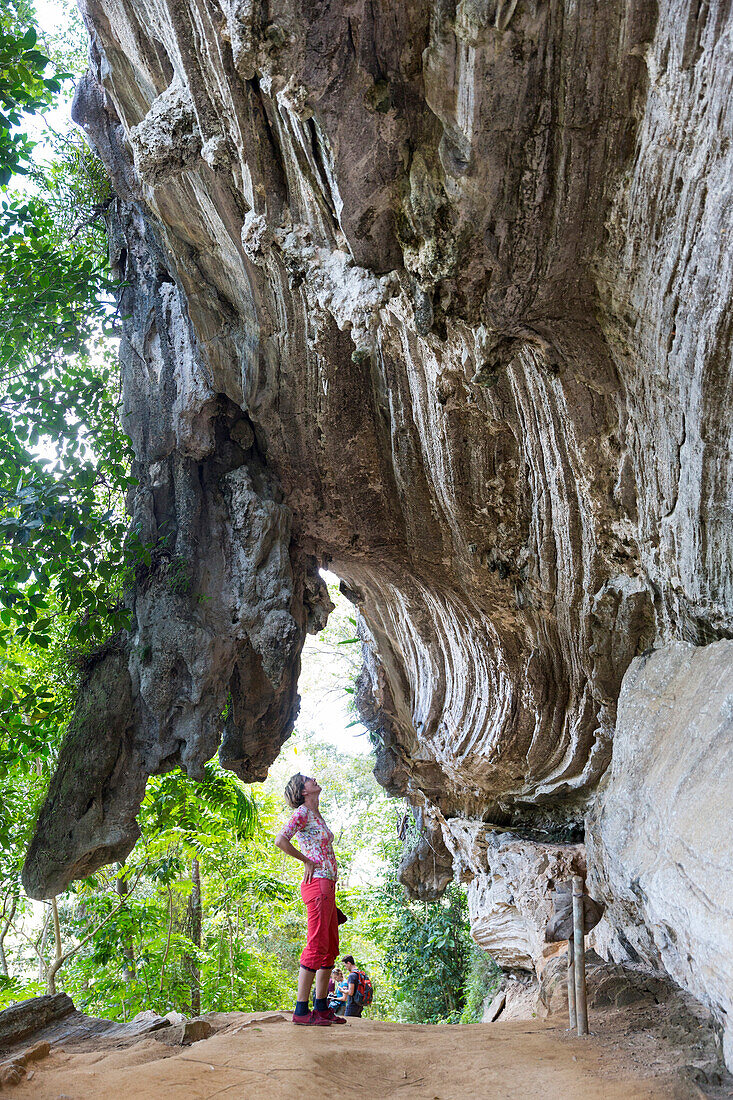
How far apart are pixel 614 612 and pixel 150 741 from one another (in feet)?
14.3

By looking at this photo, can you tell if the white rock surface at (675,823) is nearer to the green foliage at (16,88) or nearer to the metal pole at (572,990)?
the metal pole at (572,990)

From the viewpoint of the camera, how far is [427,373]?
578 cm

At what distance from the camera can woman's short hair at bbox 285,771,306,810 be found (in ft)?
17.2

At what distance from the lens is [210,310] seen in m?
6.72

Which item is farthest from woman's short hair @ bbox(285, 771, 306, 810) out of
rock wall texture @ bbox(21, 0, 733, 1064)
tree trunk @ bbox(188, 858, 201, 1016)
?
tree trunk @ bbox(188, 858, 201, 1016)

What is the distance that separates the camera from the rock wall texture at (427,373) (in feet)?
11.4

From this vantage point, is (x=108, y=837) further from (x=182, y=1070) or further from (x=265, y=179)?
(x=265, y=179)

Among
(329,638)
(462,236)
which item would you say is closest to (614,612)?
(462,236)

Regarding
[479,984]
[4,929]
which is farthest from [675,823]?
[479,984]

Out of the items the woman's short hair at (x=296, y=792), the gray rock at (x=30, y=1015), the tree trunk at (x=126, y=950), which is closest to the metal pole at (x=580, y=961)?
the woman's short hair at (x=296, y=792)

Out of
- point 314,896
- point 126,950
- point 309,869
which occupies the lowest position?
point 126,950

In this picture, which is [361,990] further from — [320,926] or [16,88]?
[16,88]

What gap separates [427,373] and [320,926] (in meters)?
4.12

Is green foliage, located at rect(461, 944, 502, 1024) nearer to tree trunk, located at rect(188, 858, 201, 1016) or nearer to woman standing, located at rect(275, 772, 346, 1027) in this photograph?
tree trunk, located at rect(188, 858, 201, 1016)
